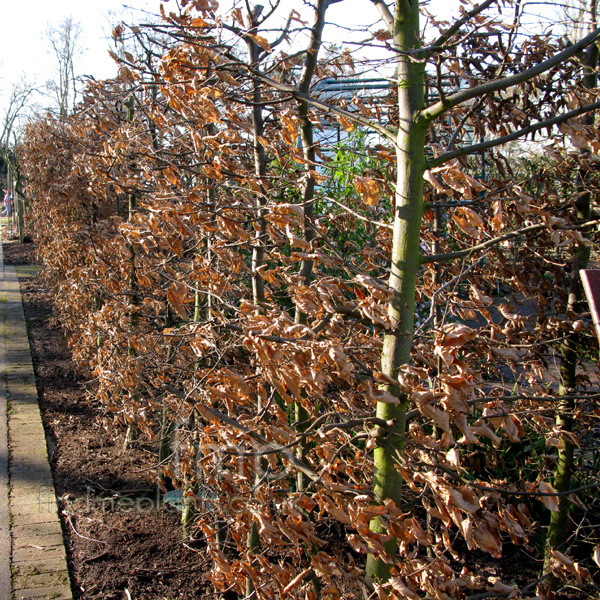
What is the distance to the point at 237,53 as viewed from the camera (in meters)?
2.93

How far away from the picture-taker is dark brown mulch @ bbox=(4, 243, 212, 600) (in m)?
3.58

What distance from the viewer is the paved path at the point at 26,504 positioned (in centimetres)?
352

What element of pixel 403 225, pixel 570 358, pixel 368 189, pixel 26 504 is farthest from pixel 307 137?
pixel 26 504

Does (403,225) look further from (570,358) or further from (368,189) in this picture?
(570,358)

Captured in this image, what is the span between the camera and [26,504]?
172 inches

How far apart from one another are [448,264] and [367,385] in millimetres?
1263

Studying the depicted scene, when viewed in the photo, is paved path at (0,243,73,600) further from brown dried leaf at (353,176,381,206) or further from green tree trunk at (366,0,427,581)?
brown dried leaf at (353,176,381,206)

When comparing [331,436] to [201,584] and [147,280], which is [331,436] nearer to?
[147,280]

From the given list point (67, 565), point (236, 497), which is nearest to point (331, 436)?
point (236, 497)

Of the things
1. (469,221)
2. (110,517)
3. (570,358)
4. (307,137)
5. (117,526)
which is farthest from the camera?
(110,517)

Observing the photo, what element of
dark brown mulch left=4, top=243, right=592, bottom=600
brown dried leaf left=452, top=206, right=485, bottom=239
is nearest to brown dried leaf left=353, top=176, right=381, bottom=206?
brown dried leaf left=452, top=206, right=485, bottom=239

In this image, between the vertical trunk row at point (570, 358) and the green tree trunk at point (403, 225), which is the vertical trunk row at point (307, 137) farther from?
the vertical trunk row at point (570, 358)

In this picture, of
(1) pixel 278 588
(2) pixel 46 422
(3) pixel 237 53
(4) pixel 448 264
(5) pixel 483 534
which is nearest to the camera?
(5) pixel 483 534

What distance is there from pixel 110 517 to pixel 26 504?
2.12 ft
